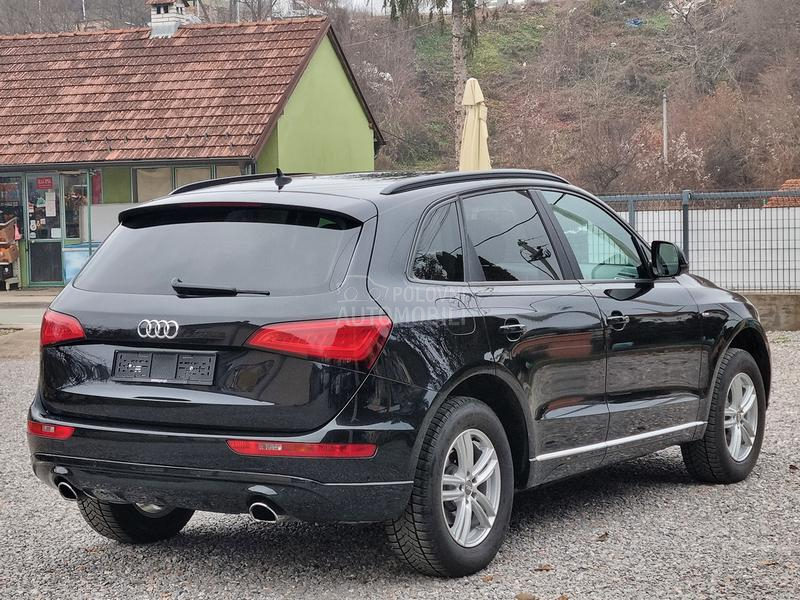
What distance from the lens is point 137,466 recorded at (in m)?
4.68

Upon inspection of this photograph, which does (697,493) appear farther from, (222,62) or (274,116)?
(222,62)

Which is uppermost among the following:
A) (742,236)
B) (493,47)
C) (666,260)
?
(493,47)

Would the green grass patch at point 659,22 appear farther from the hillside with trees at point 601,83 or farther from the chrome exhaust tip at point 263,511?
the chrome exhaust tip at point 263,511

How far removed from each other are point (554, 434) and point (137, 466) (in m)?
1.88

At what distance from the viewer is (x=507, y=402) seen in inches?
207

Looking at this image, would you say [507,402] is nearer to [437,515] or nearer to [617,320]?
[437,515]

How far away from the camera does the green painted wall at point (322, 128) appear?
27.0 m

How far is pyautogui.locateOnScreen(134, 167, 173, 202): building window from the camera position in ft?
86.4

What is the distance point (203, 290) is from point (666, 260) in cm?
282

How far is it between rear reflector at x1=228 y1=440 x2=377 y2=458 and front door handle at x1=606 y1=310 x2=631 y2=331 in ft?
6.07

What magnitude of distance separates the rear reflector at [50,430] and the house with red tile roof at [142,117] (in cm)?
1973

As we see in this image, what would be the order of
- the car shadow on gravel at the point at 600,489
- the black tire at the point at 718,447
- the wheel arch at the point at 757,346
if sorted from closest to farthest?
the car shadow on gravel at the point at 600,489 < the black tire at the point at 718,447 < the wheel arch at the point at 757,346

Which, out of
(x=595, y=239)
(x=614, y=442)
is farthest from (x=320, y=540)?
(x=595, y=239)

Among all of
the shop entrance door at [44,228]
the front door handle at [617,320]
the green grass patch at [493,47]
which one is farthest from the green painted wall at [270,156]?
the green grass patch at [493,47]
